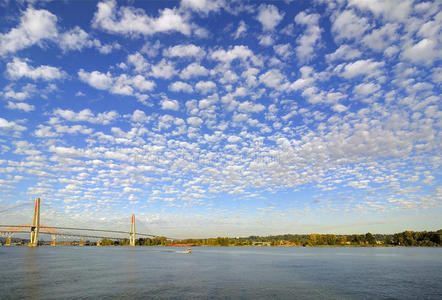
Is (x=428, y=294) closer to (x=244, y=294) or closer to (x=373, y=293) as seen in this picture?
(x=373, y=293)

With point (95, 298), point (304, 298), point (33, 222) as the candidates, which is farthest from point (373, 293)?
point (33, 222)

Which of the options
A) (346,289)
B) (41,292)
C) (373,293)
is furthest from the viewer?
(346,289)

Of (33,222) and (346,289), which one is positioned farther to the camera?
(33,222)

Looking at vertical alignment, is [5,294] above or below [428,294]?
above

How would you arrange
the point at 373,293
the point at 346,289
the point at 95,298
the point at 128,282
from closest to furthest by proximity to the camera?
the point at 95,298 → the point at 373,293 → the point at 346,289 → the point at 128,282

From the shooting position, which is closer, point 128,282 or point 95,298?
point 95,298

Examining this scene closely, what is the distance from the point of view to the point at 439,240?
195 meters

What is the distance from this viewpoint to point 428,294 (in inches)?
1339

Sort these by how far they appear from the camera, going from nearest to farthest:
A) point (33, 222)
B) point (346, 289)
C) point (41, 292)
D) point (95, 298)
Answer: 1. point (95, 298)
2. point (41, 292)
3. point (346, 289)
4. point (33, 222)

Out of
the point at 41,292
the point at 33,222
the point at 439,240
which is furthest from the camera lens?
the point at 439,240

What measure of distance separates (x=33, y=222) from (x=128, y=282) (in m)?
147

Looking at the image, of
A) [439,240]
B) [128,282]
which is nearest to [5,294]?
[128,282]

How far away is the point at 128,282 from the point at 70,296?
1132 cm

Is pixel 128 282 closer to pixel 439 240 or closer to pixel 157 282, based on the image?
pixel 157 282
